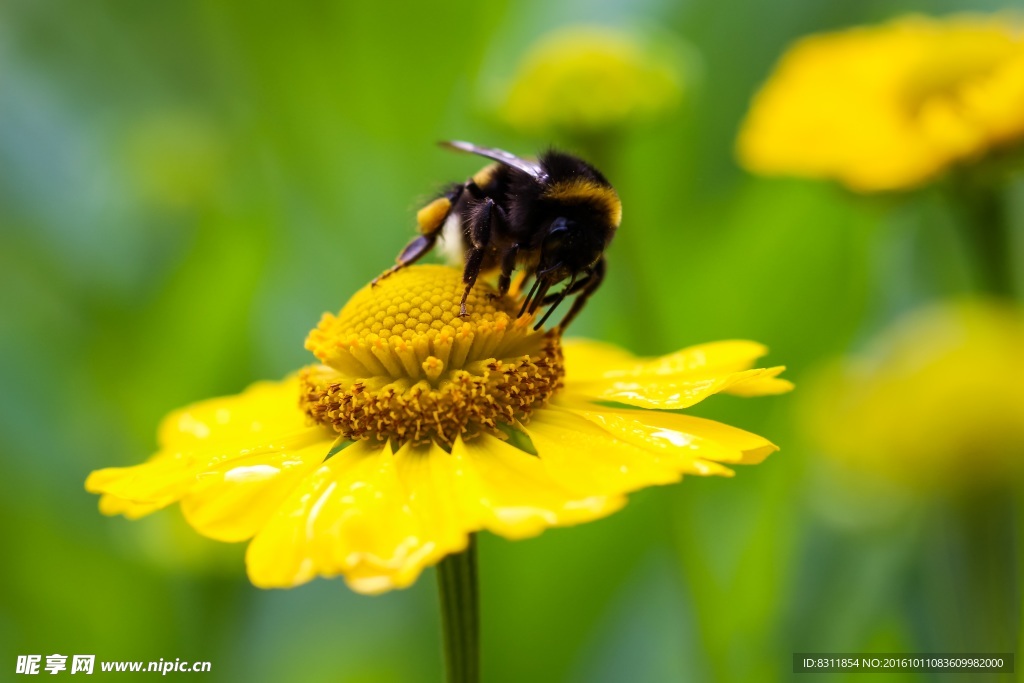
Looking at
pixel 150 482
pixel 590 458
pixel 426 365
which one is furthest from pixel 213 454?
pixel 590 458

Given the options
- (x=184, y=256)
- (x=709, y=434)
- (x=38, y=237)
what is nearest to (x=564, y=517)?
(x=709, y=434)

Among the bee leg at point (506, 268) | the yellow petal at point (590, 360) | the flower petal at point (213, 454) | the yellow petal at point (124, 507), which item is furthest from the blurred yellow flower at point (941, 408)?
the yellow petal at point (124, 507)

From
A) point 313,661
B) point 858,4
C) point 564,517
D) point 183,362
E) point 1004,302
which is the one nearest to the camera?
point 564,517

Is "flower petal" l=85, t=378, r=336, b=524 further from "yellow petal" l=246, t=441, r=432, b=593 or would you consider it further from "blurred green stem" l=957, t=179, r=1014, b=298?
"blurred green stem" l=957, t=179, r=1014, b=298

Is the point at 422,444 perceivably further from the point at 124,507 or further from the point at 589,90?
the point at 589,90

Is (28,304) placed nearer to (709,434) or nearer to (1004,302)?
(709,434)

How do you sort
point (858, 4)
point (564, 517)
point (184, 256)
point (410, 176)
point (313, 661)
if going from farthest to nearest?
point (858, 4) < point (410, 176) < point (184, 256) < point (313, 661) < point (564, 517)
